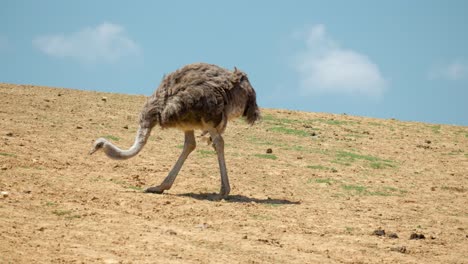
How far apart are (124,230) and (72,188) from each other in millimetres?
2505

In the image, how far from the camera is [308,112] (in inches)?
895

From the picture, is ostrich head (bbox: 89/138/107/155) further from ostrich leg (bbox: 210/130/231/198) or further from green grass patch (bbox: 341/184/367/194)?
green grass patch (bbox: 341/184/367/194)

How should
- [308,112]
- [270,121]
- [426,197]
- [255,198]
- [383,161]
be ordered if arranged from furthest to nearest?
[308,112]
[270,121]
[383,161]
[426,197]
[255,198]

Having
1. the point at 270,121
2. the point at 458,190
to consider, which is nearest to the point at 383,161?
the point at 458,190

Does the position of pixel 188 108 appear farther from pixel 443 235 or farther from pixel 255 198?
pixel 443 235

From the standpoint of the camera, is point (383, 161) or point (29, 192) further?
point (383, 161)

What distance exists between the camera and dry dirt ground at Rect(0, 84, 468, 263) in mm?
7988

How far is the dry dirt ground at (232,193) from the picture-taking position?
26.2 ft

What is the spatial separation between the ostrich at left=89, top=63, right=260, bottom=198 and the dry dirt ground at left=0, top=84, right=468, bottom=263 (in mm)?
606

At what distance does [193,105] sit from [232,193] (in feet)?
5.69

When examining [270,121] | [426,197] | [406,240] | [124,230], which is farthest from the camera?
[270,121]

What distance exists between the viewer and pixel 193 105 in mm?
10914

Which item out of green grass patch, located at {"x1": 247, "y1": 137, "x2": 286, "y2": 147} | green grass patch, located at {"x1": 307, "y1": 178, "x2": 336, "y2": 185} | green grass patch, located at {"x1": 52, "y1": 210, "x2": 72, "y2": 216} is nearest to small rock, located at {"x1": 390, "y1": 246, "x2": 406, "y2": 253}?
green grass patch, located at {"x1": 52, "y1": 210, "x2": 72, "y2": 216}

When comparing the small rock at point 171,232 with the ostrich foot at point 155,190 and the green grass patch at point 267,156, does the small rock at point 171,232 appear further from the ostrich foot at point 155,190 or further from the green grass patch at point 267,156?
the green grass patch at point 267,156
